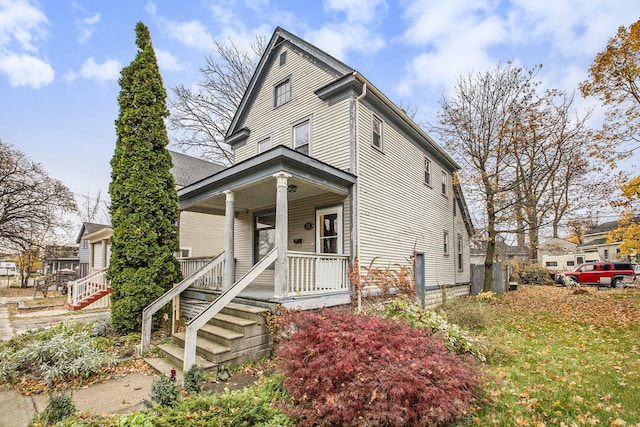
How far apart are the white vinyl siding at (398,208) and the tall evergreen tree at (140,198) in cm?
491

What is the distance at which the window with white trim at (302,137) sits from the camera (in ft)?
31.3

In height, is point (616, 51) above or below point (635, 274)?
above

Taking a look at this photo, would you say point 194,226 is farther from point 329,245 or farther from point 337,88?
point 337,88

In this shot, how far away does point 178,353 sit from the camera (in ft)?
18.0

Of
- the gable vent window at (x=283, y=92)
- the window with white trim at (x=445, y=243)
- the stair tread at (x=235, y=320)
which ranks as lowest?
A: the stair tread at (x=235, y=320)

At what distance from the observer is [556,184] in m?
18.8

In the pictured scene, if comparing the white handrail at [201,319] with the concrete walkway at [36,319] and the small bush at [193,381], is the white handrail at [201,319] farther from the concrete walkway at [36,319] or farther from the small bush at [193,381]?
the concrete walkway at [36,319]

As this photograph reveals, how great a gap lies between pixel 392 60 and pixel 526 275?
18.2 metres

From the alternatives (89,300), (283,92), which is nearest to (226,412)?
(283,92)

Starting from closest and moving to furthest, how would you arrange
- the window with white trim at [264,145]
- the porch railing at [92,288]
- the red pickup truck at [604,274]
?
1. the window with white trim at [264,145]
2. the porch railing at [92,288]
3. the red pickup truck at [604,274]

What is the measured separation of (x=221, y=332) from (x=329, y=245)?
12.7ft

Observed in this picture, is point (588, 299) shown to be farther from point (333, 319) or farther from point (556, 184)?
point (333, 319)

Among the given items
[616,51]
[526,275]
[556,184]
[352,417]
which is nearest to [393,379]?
[352,417]

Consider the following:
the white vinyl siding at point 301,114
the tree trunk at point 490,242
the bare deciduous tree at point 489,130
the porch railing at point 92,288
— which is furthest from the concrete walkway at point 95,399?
the tree trunk at point 490,242
